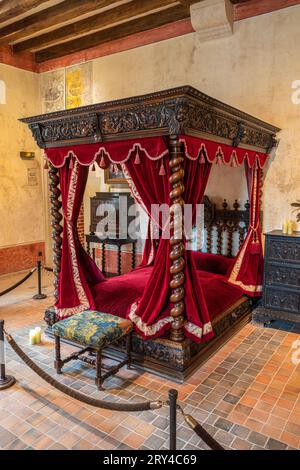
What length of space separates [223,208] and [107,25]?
337 centimetres

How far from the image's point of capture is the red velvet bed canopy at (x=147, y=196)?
319 cm

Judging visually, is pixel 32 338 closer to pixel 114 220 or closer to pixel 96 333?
pixel 96 333

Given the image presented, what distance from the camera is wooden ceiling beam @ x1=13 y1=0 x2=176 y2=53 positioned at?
190 inches

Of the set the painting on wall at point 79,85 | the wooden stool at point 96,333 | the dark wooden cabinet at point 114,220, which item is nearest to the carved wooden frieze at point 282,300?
the wooden stool at point 96,333

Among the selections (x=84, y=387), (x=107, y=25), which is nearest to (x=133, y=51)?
(x=107, y=25)

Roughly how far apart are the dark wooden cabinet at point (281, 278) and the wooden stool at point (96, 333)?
1928 mm

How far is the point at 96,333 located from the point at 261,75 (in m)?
3.90

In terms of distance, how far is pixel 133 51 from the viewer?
18.8 feet

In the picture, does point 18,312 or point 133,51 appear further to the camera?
point 133,51

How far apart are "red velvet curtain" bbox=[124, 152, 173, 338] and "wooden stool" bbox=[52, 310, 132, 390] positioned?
178 mm

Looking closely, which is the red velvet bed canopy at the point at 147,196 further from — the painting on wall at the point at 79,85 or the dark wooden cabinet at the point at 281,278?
the painting on wall at the point at 79,85

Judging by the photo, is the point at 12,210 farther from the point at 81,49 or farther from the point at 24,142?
the point at 81,49

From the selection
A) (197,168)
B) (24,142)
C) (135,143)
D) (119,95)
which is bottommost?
(197,168)
